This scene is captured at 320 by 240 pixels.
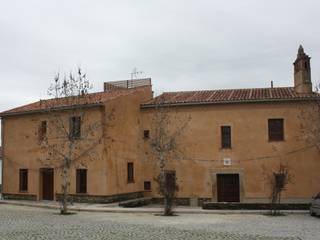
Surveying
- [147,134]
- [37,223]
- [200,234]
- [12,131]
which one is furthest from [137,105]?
[200,234]

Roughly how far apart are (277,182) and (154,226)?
9.81 metres

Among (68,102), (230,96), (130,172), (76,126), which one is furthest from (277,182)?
(68,102)

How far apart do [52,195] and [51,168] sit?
179cm

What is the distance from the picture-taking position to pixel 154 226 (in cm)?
1783

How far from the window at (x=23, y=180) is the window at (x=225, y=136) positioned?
13450 millimetres

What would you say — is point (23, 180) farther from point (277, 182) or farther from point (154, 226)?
point (277, 182)

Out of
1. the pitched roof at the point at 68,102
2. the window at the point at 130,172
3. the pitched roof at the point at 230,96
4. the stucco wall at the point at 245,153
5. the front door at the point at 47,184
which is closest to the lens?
the pitched roof at the point at 68,102

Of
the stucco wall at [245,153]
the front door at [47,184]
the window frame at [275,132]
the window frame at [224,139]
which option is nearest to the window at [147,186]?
the stucco wall at [245,153]

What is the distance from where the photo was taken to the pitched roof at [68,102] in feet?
87.6

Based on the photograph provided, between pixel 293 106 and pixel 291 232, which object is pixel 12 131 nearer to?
pixel 293 106

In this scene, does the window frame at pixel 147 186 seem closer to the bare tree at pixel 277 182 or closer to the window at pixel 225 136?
the window at pixel 225 136

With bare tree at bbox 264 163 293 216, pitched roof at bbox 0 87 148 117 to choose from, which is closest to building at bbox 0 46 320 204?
pitched roof at bbox 0 87 148 117

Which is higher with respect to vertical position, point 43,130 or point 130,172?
point 43,130

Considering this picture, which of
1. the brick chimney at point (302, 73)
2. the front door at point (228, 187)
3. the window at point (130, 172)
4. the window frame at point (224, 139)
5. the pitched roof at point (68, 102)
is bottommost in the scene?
the front door at point (228, 187)
